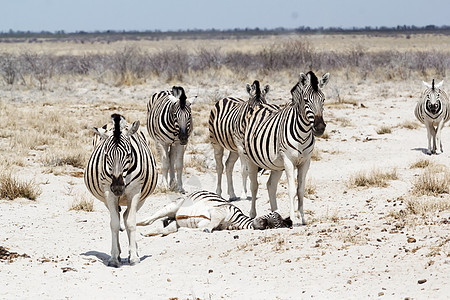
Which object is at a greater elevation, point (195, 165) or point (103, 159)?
point (103, 159)

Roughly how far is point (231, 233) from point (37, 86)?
22618mm

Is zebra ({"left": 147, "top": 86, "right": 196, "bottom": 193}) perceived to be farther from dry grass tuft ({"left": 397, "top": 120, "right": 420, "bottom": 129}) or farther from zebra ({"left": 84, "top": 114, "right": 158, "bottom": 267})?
dry grass tuft ({"left": 397, "top": 120, "right": 420, "bottom": 129})

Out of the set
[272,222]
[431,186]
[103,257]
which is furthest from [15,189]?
[431,186]

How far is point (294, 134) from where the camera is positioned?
942 cm

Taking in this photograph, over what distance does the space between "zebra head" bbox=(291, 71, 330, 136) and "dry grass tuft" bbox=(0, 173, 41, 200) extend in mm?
5465

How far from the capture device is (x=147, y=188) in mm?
8383

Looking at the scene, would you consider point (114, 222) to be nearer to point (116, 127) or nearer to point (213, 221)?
point (116, 127)

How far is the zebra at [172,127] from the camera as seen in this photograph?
12656mm

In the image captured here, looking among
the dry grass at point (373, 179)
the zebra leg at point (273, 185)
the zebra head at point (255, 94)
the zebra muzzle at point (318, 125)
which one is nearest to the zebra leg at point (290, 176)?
the zebra muzzle at point (318, 125)

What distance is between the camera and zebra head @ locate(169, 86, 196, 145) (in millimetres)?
12570

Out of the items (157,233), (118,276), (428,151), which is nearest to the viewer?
(118,276)

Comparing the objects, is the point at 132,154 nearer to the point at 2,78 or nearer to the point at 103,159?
the point at 103,159

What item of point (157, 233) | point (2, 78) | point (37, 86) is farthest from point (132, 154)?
point (2, 78)

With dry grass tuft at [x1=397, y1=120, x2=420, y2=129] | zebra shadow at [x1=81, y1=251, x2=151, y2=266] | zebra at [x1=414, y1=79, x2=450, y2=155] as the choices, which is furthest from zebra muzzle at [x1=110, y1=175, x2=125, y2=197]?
dry grass tuft at [x1=397, y1=120, x2=420, y2=129]
